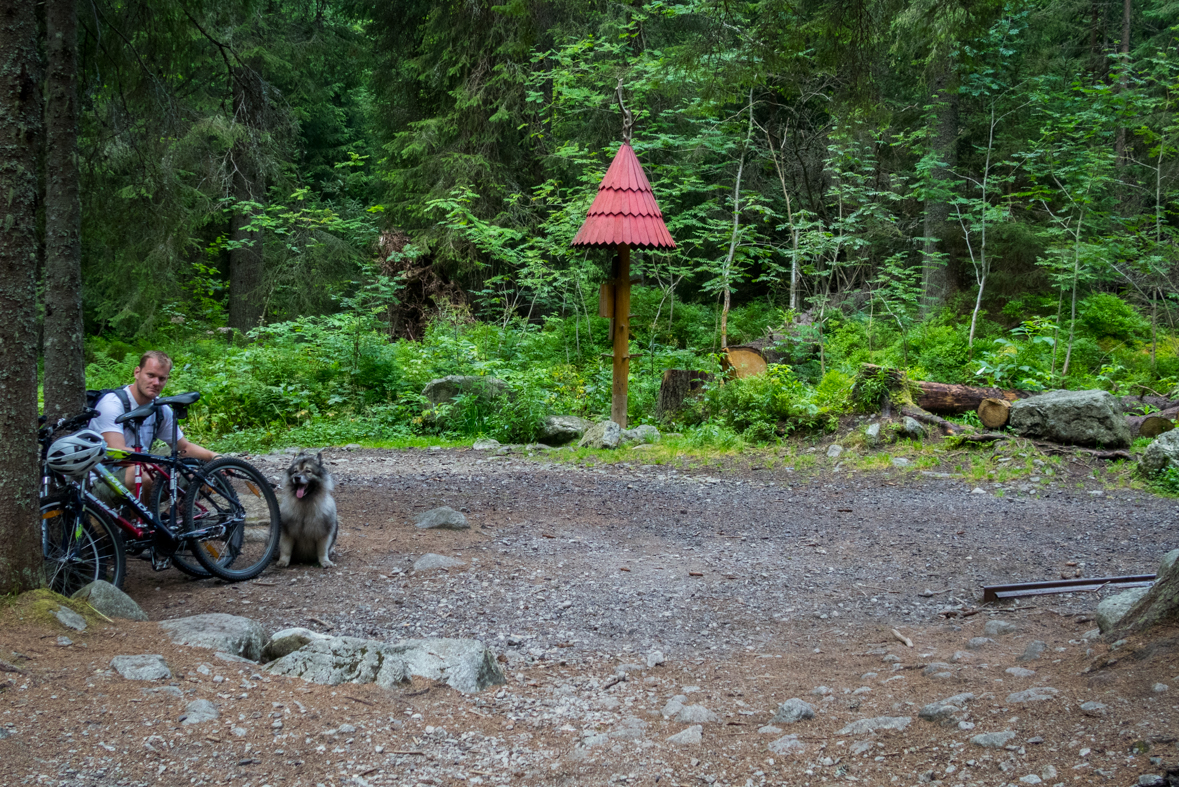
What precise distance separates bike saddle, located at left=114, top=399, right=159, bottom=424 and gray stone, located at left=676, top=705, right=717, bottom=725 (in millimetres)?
3675

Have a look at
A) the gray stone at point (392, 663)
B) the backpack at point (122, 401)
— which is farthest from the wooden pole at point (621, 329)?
the gray stone at point (392, 663)

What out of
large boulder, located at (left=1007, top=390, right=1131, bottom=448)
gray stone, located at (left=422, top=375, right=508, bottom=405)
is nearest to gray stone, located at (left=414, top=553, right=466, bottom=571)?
gray stone, located at (left=422, top=375, right=508, bottom=405)

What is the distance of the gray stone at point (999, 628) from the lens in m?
4.41

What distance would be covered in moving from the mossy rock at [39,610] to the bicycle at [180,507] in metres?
0.77

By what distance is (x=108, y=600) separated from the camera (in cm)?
407

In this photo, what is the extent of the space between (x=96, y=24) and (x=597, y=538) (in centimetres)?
557

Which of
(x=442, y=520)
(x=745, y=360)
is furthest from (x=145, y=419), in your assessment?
(x=745, y=360)

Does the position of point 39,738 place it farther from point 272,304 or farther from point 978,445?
point 272,304

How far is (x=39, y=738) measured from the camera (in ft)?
9.21

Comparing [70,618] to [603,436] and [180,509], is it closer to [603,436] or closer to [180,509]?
[180,509]

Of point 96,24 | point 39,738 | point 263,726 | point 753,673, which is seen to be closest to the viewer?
point 39,738

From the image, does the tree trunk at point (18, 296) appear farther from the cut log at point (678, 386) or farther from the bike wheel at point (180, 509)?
the cut log at point (678, 386)

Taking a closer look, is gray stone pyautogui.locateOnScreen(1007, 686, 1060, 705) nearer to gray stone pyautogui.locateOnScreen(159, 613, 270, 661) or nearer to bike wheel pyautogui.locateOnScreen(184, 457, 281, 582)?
gray stone pyautogui.locateOnScreen(159, 613, 270, 661)

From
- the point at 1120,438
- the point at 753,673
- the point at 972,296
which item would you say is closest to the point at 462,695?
the point at 753,673
